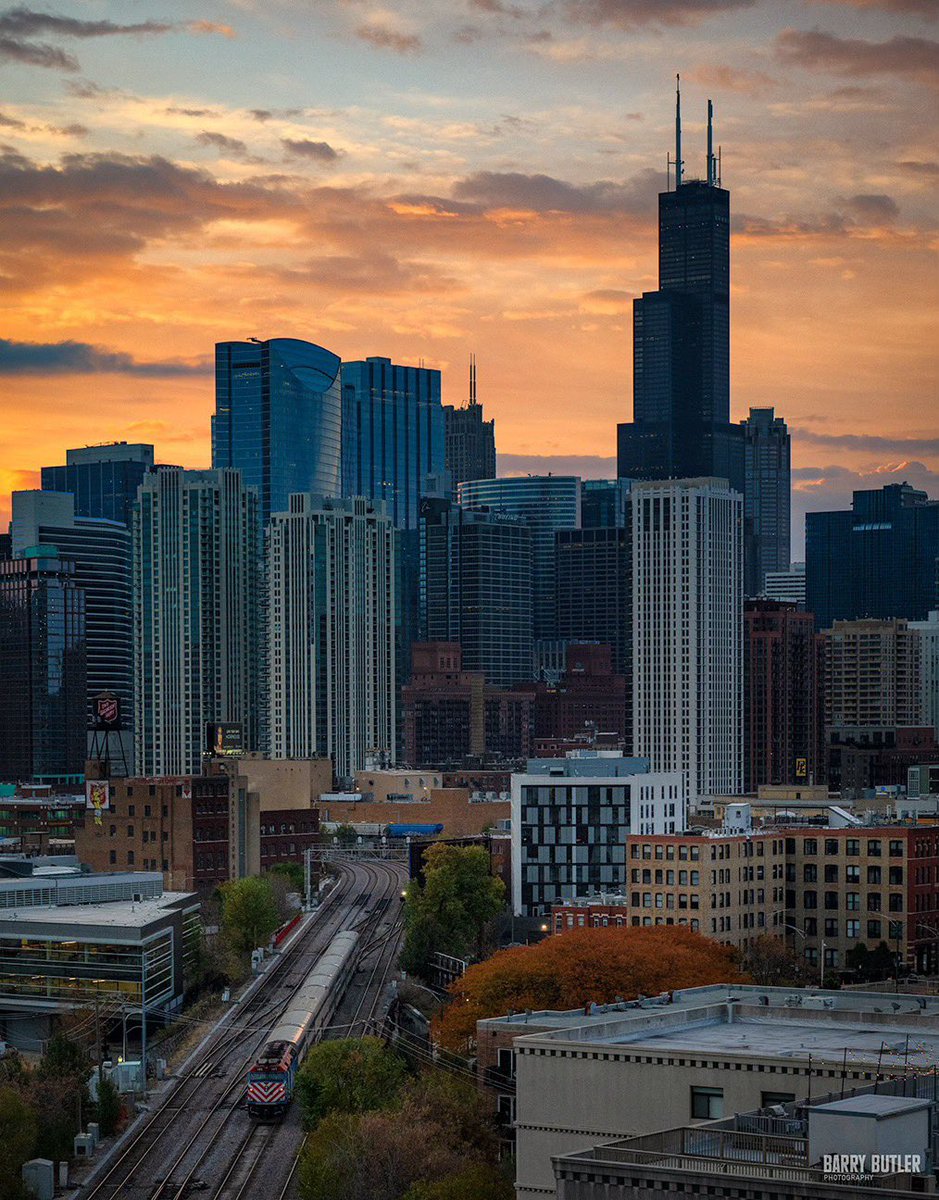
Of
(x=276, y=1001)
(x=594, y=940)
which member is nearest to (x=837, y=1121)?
(x=594, y=940)

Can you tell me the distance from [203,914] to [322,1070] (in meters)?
94.3

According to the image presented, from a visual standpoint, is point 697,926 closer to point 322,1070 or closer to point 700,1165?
point 322,1070

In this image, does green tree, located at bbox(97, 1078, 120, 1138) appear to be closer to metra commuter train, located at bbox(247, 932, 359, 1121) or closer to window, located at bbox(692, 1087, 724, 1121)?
metra commuter train, located at bbox(247, 932, 359, 1121)

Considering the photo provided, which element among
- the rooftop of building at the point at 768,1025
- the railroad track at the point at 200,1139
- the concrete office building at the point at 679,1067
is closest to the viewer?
the concrete office building at the point at 679,1067

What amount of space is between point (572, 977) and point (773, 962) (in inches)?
1416

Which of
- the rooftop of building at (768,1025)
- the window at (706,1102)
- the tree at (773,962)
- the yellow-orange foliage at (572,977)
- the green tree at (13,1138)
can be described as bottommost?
the green tree at (13,1138)

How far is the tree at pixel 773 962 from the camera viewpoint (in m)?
140

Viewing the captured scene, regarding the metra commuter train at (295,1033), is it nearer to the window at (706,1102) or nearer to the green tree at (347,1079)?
the green tree at (347,1079)

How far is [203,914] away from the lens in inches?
7766

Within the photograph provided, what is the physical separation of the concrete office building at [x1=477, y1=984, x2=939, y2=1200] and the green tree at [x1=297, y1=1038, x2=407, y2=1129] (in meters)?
31.3

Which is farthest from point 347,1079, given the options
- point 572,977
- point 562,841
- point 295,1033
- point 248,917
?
point 562,841

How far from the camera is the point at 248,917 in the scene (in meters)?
168

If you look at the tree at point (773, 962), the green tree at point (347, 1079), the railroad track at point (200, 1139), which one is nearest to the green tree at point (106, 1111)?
the railroad track at point (200, 1139)

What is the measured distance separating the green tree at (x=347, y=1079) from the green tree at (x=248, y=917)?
61.3 metres
